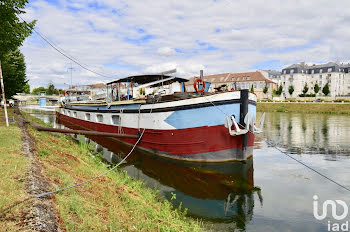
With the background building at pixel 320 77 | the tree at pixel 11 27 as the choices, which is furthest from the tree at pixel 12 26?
the background building at pixel 320 77

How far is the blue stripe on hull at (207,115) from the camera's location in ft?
35.2

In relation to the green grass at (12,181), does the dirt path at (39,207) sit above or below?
below

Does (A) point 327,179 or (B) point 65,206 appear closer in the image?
(B) point 65,206

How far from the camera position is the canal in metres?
6.57

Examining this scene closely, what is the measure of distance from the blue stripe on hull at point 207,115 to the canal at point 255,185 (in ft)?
6.51

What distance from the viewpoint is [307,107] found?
144ft

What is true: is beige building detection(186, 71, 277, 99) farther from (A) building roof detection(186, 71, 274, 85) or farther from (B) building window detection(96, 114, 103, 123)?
(B) building window detection(96, 114, 103, 123)

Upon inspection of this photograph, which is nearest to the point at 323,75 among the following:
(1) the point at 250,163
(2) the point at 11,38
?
(1) the point at 250,163

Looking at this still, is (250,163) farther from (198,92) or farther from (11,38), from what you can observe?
(11,38)

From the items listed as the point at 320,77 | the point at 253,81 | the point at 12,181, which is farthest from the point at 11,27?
the point at 320,77

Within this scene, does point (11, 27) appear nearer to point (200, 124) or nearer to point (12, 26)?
point (12, 26)

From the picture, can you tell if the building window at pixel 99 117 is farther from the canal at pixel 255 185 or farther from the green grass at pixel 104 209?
the green grass at pixel 104 209

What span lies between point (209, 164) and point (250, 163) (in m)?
2.06

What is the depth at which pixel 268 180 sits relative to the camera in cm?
938
